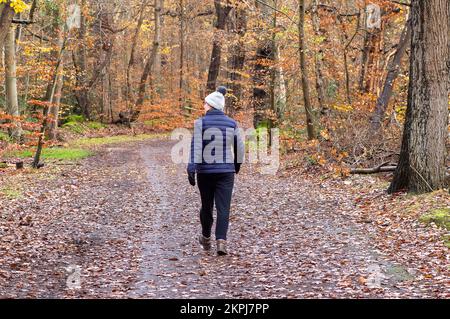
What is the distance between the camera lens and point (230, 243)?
9.47 metres

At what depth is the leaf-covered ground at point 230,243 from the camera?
6.94 metres

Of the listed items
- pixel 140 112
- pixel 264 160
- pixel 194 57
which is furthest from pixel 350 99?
pixel 194 57

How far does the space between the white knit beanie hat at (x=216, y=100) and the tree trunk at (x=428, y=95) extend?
14.1 feet

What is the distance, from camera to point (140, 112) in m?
38.1

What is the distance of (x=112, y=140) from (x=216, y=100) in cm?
2357

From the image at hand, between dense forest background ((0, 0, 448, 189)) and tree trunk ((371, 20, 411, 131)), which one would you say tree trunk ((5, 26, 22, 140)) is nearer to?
dense forest background ((0, 0, 448, 189))

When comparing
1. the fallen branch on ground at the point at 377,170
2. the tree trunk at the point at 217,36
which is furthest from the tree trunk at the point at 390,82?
the tree trunk at the point at 217,36

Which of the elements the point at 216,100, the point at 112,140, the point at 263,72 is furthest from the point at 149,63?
the point at 216,100

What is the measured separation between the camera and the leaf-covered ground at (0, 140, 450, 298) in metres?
6.94

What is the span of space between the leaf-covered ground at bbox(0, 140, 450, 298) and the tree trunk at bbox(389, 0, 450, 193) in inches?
24.2

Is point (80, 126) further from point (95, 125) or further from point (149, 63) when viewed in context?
point (149, 63)

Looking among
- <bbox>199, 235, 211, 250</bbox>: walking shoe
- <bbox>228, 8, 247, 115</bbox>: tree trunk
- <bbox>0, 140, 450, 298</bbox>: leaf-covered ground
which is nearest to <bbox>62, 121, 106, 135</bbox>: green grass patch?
<bbox>228, 8, 247, 115</bbox>: tree trunk
